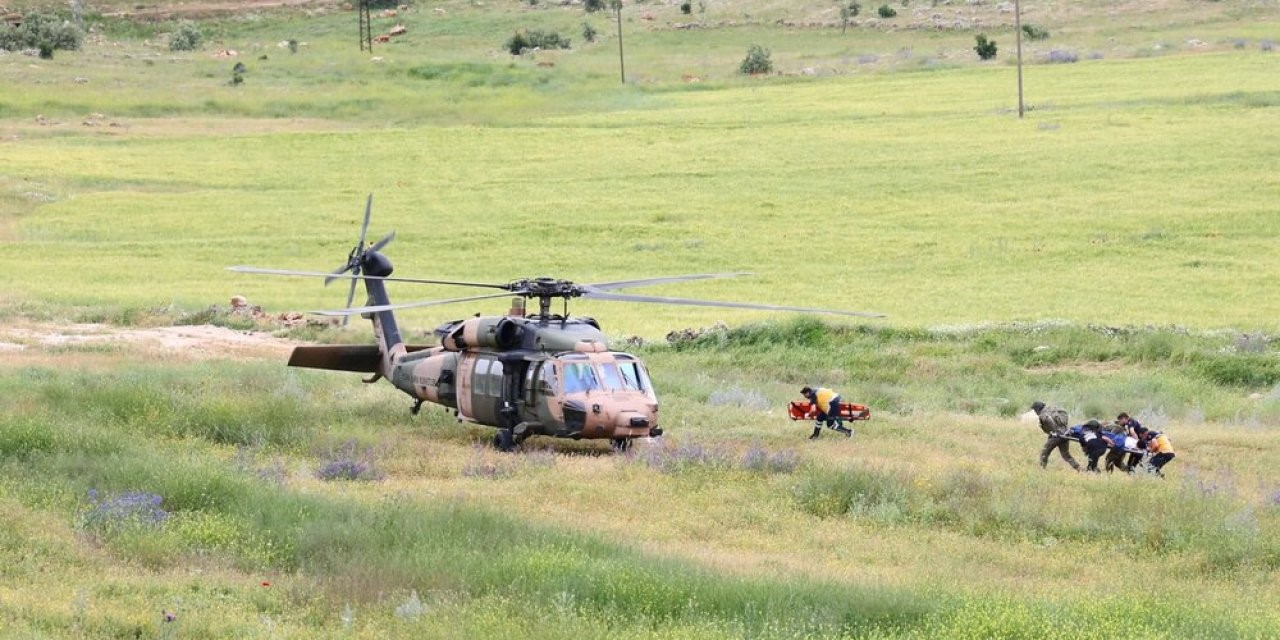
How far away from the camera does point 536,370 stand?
859 inches

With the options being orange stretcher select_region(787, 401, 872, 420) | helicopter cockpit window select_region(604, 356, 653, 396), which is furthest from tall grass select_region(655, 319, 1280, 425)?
helicopter cockpit window select_region(604, 356, 653, 396)

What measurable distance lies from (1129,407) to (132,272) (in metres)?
27.6

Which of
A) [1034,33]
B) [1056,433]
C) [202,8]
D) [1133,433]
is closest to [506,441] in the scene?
[1056,433]

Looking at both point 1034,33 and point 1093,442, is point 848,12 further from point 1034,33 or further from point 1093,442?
point 1093,442

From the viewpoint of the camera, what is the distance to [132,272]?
4341 cm

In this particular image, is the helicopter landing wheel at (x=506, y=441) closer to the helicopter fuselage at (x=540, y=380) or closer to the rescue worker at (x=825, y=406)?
the helicopter fuselage at (x=540, y=380)

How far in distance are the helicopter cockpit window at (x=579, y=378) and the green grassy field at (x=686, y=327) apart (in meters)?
1.04

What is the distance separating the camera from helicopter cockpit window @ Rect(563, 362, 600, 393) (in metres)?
21.3

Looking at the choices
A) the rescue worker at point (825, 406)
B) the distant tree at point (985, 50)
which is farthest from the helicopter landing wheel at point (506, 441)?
the distant tree at point (985, 50)

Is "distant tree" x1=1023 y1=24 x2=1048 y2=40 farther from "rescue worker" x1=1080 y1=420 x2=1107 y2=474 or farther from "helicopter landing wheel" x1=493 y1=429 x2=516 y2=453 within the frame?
"helicopter landing wheel" x1=493 y1=429 x2=516 y2=453

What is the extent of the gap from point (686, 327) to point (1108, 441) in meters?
17.6

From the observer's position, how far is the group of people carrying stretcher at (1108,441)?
65.1 feet

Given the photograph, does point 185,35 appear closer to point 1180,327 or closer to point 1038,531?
→ point 1180,327

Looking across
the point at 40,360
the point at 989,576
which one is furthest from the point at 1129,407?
the point at 40,360
